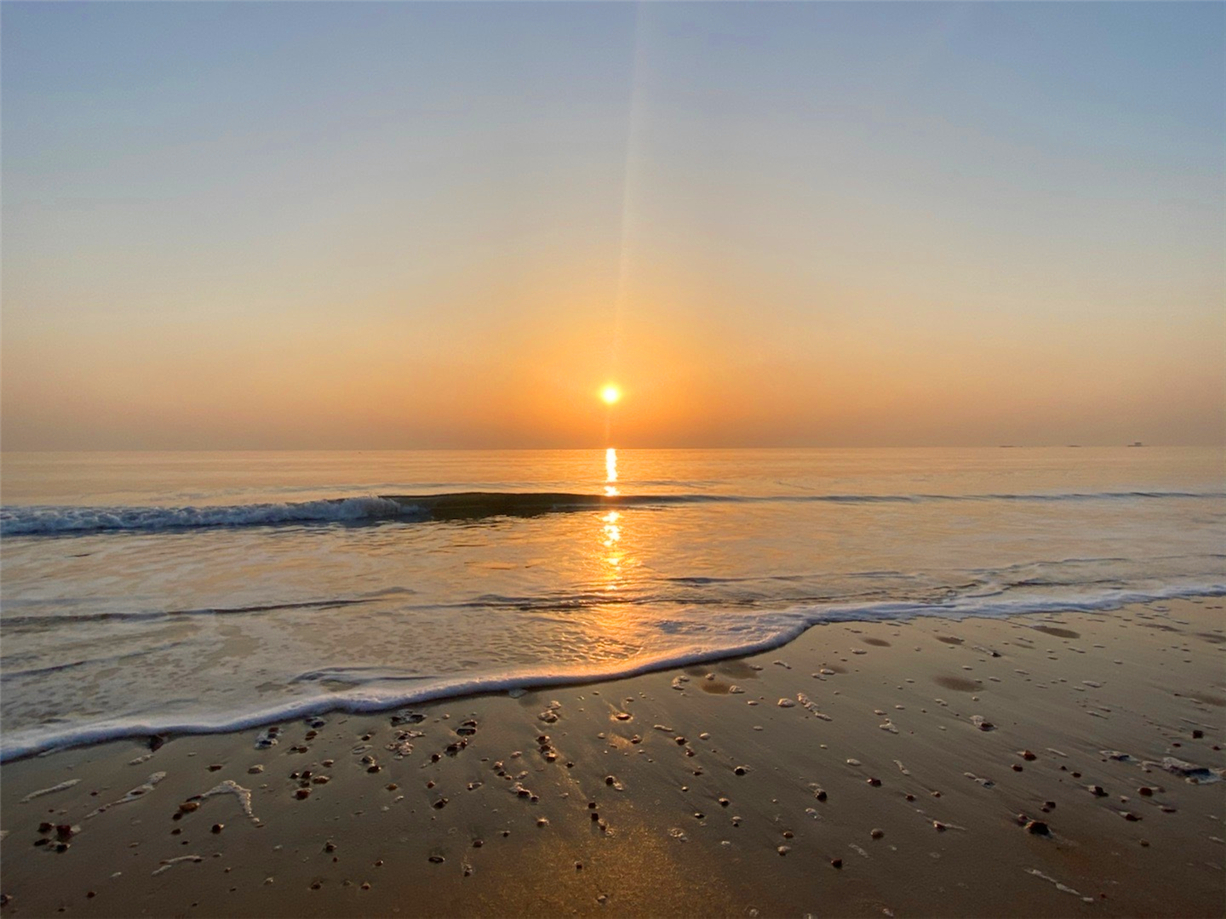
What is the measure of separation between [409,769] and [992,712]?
558cm

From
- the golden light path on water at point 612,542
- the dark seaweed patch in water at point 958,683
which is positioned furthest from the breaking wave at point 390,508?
the dark seaweed patch in water at point 958,683

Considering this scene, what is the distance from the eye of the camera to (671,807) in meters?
4.68

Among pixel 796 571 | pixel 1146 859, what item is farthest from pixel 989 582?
pixel 1146 859

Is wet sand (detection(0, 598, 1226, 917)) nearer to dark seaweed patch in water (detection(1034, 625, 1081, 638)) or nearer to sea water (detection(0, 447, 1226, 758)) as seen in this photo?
sea water (detection(0, 447, 1226, 758))

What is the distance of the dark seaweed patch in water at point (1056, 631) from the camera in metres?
9.12

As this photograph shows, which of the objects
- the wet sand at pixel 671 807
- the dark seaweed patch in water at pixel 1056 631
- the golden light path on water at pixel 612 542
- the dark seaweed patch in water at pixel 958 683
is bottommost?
the golden light path on water at pixel 612 542

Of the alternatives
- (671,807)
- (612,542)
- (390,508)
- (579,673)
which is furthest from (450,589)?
(390,508)

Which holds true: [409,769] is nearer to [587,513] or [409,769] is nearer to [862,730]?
[862,730]

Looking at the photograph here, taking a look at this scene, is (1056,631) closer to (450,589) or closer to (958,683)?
(958,683)

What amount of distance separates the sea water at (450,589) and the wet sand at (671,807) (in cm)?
109

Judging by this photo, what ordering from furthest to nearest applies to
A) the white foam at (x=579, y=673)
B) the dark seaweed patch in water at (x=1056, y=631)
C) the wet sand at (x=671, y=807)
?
the dark seaweed patch in water at (x=1056, y=631)
the white foam at (x=579, y=673)
the wet sand at (x=671, y=807)

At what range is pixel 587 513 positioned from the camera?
30.8 m

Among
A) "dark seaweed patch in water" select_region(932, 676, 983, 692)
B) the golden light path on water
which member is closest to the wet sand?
"dark seaweed patch in water" select_region(932, 676, 983, 692)

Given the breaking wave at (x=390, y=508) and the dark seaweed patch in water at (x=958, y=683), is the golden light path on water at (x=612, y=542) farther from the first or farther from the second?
the dark seaweed patch in water at (x=958, y=683)
